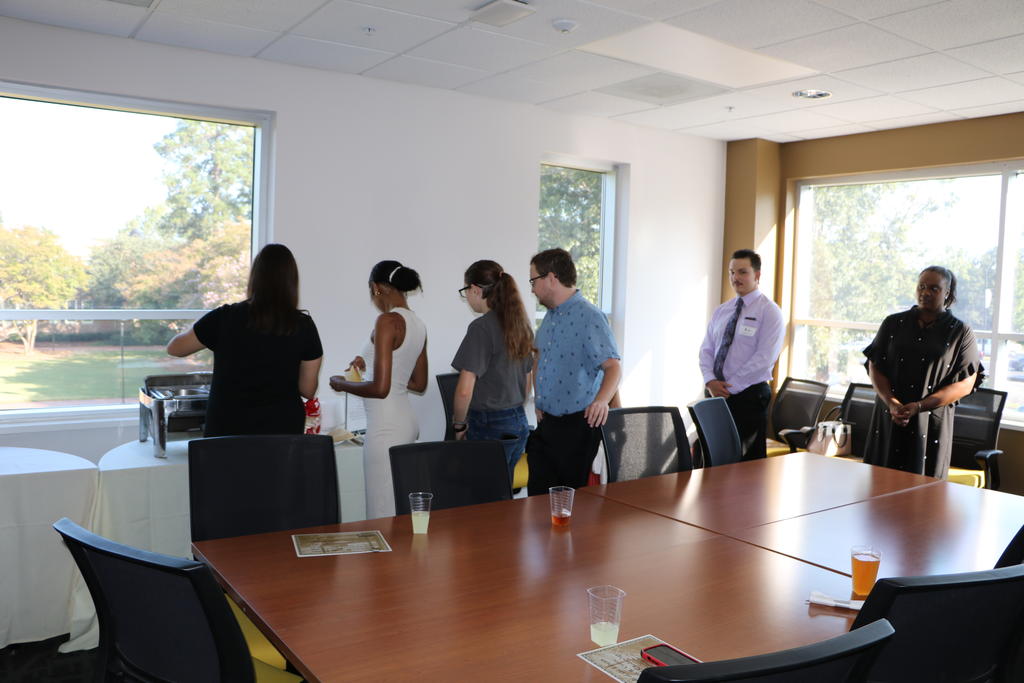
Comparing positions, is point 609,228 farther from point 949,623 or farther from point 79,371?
point 949,623

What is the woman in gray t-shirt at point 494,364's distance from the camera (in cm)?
354

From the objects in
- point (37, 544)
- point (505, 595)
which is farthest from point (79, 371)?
point (505, 595)

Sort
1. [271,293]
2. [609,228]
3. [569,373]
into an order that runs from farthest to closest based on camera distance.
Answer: [609,228] < [569,373] < [271,293]

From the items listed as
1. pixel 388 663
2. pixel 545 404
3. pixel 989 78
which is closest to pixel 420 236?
pixel 545 404

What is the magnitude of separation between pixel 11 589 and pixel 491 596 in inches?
86.8

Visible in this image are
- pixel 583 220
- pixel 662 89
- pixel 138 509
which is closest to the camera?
pixel 138 509

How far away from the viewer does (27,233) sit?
4.39 m

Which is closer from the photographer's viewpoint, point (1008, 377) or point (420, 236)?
point (420, 236)

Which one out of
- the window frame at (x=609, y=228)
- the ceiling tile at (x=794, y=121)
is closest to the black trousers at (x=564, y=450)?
the window frame at (x=609, y=228)

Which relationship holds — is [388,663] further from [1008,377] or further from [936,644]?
[1008,377]

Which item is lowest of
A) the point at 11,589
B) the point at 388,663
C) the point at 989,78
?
the point at 11,589

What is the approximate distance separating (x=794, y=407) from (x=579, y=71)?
120 inches

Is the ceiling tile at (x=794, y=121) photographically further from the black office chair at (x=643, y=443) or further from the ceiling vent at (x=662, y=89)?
the black office chair at (x=643, y=443)

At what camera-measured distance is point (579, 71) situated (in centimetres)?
479
